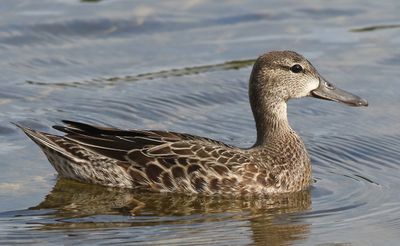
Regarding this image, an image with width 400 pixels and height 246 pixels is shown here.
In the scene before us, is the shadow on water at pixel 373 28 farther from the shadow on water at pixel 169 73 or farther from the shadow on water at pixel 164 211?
the shadow on water at pixel 164 211

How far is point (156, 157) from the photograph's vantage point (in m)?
12.3

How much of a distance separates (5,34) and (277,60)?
5621mm

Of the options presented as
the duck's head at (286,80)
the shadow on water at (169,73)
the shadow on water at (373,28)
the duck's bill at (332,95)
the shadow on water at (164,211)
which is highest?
the shadow on water at (373,28)

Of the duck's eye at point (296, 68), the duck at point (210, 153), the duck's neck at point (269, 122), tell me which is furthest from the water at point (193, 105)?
the duck's eye at point (296, 68)

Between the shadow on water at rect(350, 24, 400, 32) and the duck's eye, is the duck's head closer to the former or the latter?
the duck's eye

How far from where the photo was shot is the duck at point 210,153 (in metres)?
12.3

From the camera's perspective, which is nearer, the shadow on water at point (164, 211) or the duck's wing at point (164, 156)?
the shadow on water at point (164, 211)

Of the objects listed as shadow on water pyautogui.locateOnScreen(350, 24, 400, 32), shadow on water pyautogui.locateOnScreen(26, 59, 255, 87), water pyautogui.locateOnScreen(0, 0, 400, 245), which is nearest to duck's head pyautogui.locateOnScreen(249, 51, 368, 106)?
water pyautogui.locateOnScreen(0, 0, 400, 245)

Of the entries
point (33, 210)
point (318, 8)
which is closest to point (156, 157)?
point (33, 210)

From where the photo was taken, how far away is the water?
11164mm

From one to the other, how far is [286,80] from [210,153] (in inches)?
50.7

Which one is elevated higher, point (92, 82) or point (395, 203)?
point (92, 82)

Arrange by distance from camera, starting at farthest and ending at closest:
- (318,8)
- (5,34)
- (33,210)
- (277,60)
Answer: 1. (318,8)
2. (5,34)
3. (277,60)
4. (33,210)

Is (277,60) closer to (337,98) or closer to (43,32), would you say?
(337,98)
